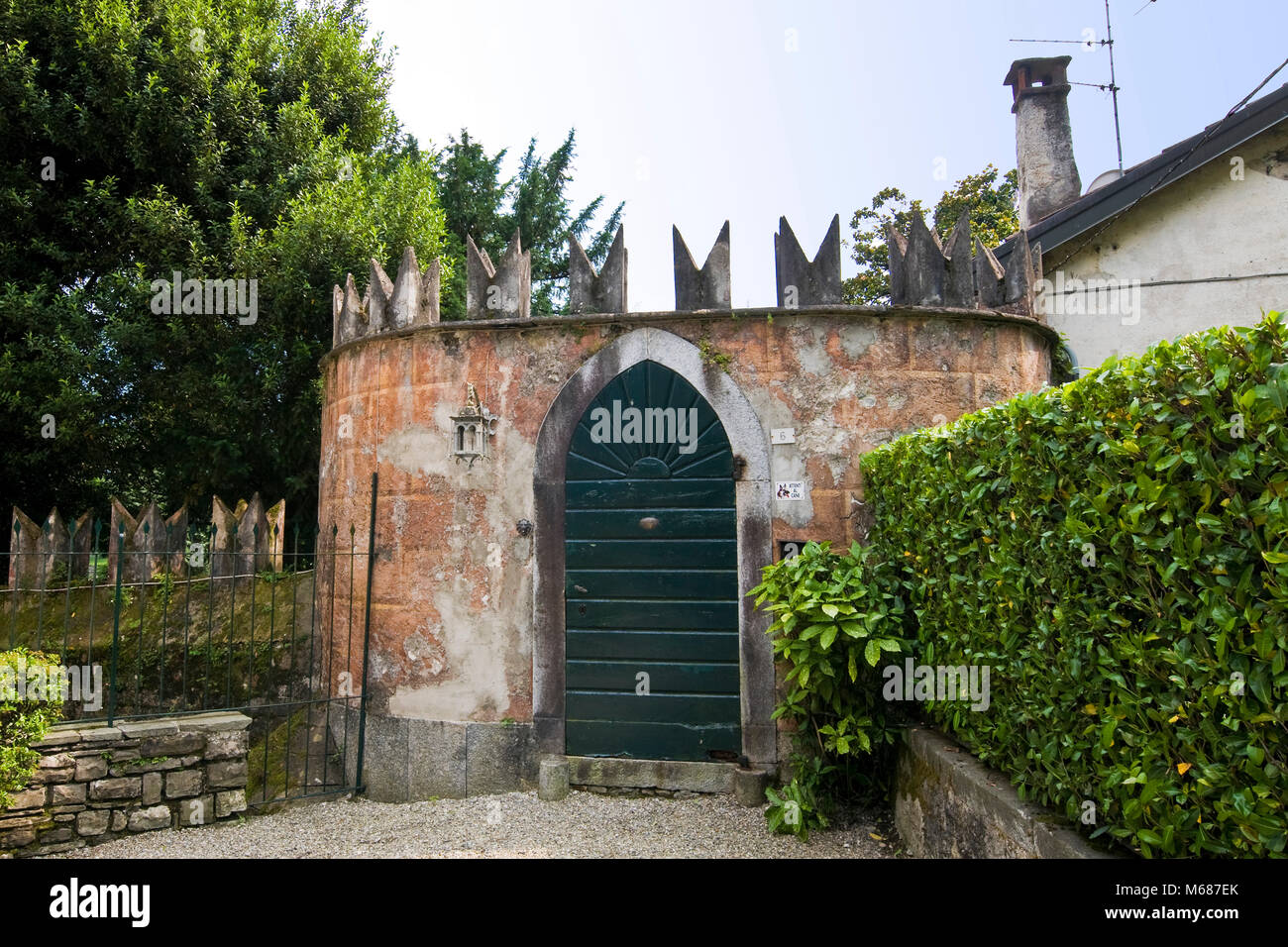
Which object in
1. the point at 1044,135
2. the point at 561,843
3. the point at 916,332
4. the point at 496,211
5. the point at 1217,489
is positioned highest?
the point at 496,211

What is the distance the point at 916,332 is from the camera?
609 centimetres

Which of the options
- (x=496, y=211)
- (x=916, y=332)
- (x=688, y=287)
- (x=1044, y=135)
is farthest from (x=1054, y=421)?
(x=496, y=211)

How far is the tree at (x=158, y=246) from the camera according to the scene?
9.23 metres

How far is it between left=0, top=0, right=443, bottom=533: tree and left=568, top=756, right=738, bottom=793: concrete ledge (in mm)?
5978

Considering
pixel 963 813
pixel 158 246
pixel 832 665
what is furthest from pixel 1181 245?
pixel 158 246

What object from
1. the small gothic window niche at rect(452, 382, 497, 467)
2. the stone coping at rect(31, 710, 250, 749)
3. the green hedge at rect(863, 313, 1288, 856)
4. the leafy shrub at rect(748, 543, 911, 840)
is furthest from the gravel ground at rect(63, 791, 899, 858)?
the small gothic window niche at rect(452, 382, 497, 467)

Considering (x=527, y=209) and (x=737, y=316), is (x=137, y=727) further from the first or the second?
(x=527, y=209)

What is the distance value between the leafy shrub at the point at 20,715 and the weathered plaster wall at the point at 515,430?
80.5 inches

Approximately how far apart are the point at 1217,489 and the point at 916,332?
4120 mm

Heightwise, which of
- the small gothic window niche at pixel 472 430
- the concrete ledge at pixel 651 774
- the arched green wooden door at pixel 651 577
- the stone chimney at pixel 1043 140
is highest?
the stone chimney at pixel 1043 140

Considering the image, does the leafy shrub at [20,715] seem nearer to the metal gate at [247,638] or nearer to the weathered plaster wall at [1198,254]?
the metal gate at [247,638]

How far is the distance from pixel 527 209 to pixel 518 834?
54.7 ft

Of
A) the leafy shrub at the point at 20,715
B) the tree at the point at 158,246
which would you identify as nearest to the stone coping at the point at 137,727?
the leafy shrub at the point at 20,715

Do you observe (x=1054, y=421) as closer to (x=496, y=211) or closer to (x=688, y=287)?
(x=688, y=287)
